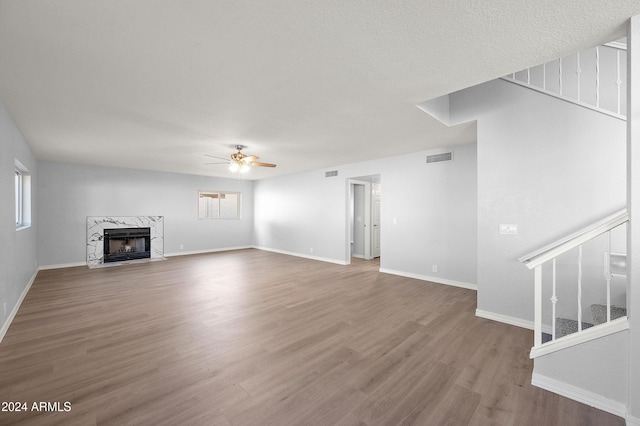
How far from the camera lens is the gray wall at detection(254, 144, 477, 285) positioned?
182 inches

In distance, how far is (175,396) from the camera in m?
1.86

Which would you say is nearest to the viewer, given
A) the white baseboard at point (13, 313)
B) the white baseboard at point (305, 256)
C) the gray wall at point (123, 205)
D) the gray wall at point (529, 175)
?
the gray wall at point (529, 175)

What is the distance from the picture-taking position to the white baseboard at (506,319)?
3.00 meters

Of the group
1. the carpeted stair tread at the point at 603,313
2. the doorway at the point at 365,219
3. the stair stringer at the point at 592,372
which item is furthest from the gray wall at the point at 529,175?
the doorway at the point at 365,219

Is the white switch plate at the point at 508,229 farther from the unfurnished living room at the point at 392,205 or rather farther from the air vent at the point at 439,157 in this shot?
the air vent at the point at 439,157

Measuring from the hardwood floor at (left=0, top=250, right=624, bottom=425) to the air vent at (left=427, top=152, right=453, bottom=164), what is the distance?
2.45 meters

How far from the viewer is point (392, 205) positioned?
5.64 m

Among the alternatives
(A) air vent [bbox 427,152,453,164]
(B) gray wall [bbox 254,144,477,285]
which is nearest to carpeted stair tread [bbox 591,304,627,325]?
(B) gray wall [bbox 254,144,477,285]

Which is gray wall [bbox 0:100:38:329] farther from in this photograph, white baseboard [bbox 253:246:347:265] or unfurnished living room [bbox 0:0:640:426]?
white baseboard [bbox 253:246:347:265]

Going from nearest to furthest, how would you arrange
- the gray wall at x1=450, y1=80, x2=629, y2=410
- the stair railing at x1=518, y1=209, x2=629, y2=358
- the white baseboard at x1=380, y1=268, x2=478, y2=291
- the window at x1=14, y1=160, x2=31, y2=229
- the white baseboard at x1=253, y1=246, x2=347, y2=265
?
the stair railing at x1=518, y1=209, x2=629, y2=358, the gray wall at x1=450, y1=80, x2=629, y2=410, the white baseboard at x1=380, y1=268, x2=478, y2=291, the window at x1=14, y1=160, x2=31, y2=229, the white baseboard at x1=253, y1=246, x2=347, y2=265

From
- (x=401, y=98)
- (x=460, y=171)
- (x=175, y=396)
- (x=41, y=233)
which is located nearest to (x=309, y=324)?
(x=175, y=396)

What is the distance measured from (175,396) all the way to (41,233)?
269 inches

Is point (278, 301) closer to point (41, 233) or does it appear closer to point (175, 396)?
point (175, 396)

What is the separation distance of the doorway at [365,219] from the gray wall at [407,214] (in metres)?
1.10
